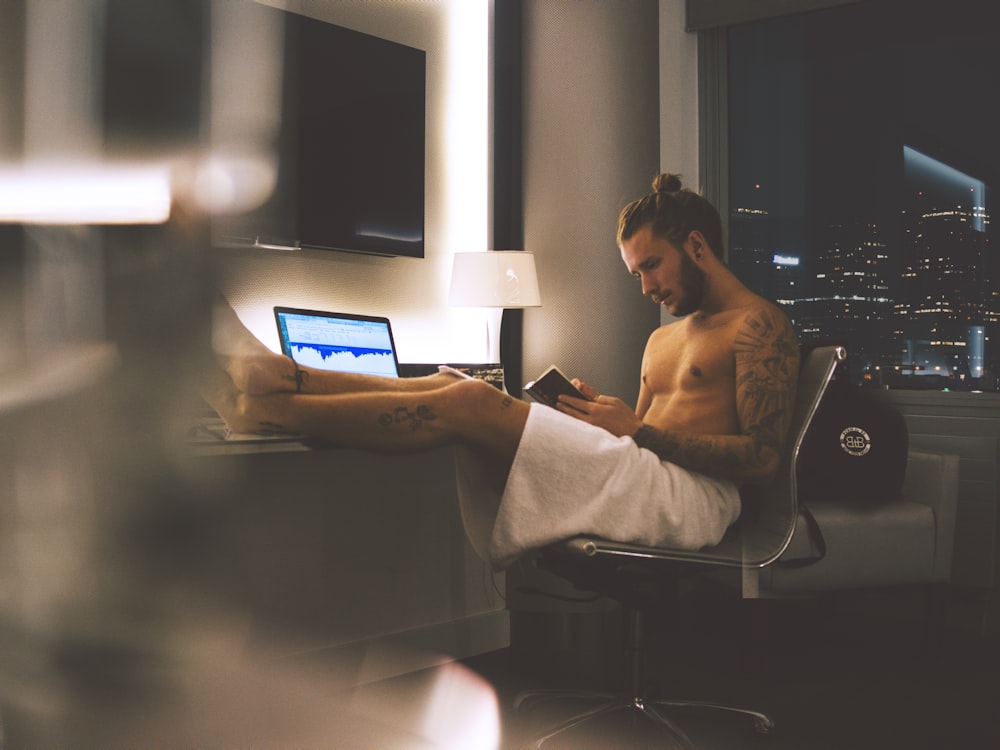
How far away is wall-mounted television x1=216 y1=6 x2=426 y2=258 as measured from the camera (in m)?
2.29

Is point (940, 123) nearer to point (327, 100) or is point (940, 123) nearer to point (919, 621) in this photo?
point (919, 621)

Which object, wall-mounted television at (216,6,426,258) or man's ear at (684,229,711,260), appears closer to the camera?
man's ear at (684,229,711,260)

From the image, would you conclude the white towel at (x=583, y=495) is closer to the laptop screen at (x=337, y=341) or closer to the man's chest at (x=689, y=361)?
the man's chest at (x=689, y=361)

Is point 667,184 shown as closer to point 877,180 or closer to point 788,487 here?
point 788,487

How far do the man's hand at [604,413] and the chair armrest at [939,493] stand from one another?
110cm

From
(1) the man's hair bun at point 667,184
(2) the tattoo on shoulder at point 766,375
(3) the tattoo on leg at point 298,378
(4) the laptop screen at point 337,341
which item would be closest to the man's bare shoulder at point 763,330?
(2) the tattoo on shoulder at point 766,375

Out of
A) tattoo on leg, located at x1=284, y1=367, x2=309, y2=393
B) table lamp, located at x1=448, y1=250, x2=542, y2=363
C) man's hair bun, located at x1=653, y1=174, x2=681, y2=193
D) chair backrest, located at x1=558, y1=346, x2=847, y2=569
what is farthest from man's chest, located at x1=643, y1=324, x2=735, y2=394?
tattoo on leg, located at x1=284, y1=367, x2=309, y2=393

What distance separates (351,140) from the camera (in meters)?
2.40

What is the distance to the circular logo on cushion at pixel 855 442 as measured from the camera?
2.29 meters

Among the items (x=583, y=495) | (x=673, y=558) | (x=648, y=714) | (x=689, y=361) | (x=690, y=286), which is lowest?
(x=648, y=714)

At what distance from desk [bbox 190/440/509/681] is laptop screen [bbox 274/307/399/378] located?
22 centimetres

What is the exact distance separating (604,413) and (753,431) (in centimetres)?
26

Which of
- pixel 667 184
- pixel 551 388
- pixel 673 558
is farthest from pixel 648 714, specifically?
pixel 667 184

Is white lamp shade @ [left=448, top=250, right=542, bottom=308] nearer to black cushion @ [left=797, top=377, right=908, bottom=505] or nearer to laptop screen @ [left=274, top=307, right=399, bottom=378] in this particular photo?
laptop screen @ [left=274, top=307, right=399, bottom=378]
